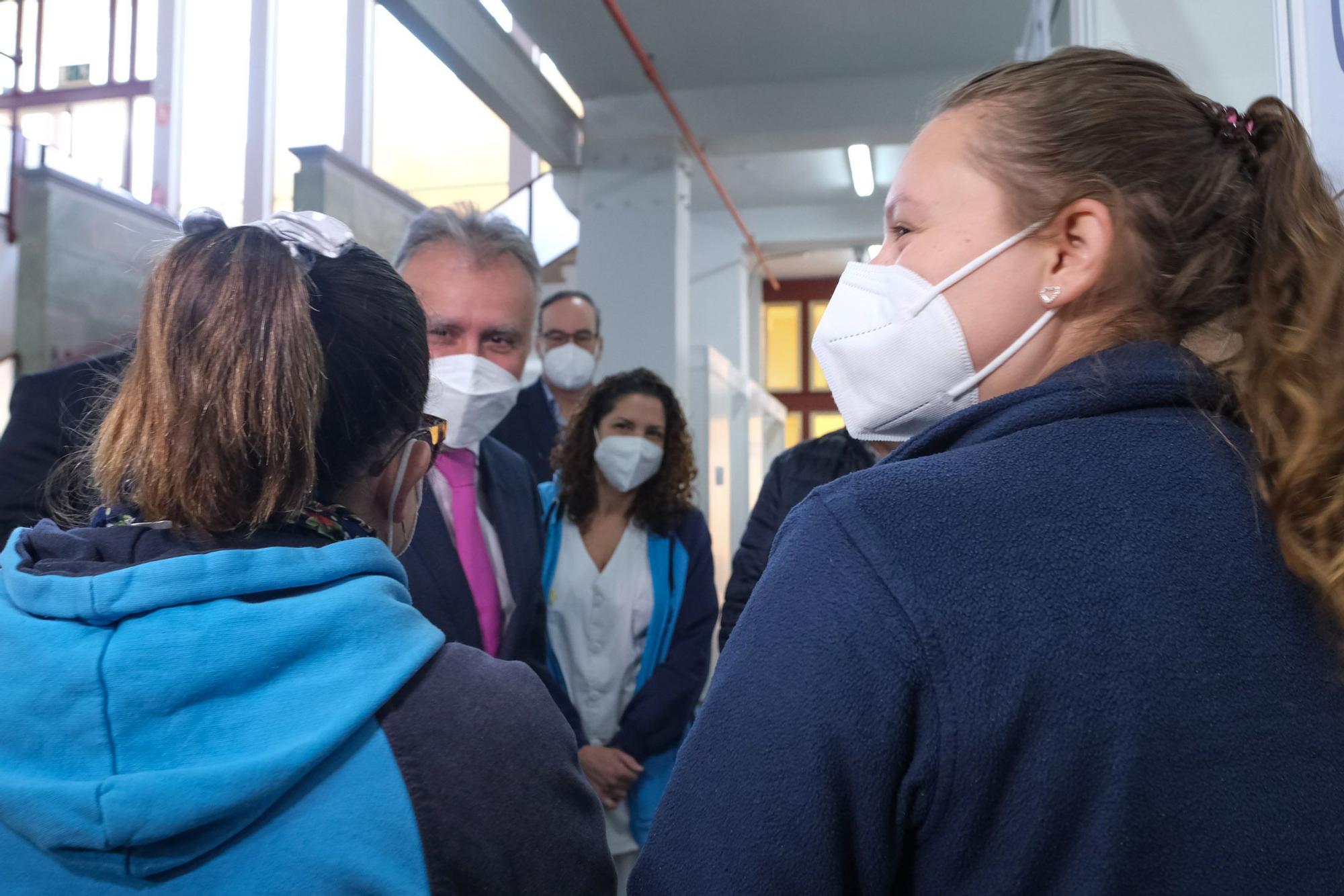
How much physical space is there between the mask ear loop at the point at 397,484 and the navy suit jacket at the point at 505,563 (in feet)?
1.29

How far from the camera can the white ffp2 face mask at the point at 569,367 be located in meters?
4.06

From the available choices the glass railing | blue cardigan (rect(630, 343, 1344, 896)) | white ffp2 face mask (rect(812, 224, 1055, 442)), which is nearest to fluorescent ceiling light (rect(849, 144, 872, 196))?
the glass railing

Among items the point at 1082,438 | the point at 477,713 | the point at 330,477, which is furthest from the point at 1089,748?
the point at 330,477

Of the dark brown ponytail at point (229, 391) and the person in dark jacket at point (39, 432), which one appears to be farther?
the person in dark jacket at point (39, 432)

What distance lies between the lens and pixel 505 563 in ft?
6.38

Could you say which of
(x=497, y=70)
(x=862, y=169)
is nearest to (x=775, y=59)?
(x=497, y=70)

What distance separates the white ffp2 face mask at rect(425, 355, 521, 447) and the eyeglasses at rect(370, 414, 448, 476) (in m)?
0.76

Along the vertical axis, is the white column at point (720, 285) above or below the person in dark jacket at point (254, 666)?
above

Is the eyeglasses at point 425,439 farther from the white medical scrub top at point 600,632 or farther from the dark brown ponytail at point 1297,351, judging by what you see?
the white medical scrub top at point 600,632

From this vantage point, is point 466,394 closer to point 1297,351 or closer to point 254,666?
point 254,666

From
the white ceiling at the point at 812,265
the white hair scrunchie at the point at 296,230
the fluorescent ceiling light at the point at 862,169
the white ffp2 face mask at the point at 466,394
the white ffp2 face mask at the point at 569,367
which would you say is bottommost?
the white ffp2 face mask at the point at 466,394

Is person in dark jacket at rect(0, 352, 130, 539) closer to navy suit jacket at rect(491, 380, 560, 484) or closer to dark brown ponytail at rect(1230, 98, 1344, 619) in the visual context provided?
dark brown ponytail at rect(1230, 98, 1344, 619)

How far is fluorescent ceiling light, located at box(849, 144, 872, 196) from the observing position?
8.58 m

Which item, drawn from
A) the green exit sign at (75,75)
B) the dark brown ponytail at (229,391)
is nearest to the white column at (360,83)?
the green exit sign at (75,75)
